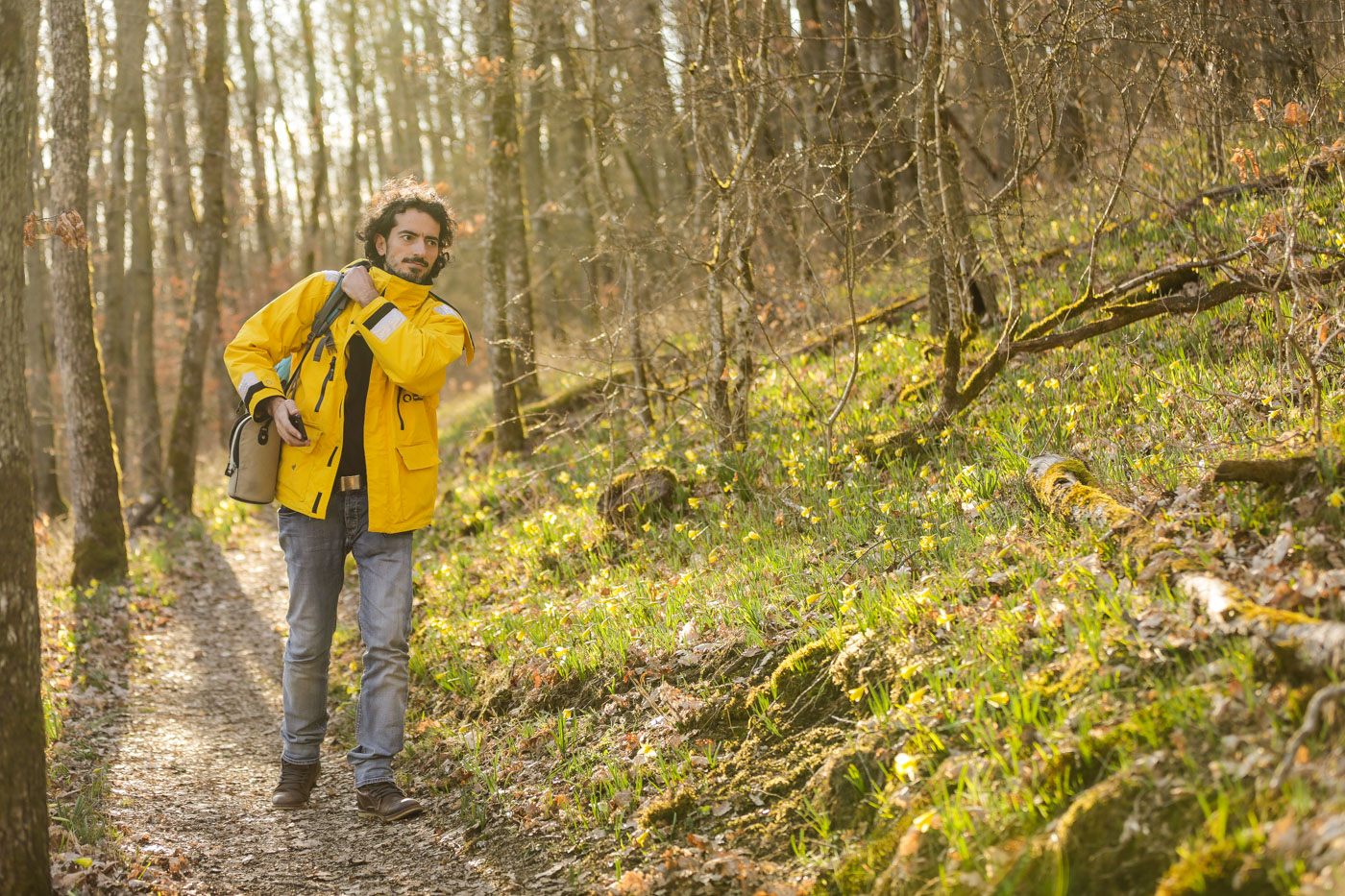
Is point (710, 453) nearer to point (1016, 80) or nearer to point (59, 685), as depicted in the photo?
point (1016, 80)

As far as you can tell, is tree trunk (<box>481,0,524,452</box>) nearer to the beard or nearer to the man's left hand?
the beard

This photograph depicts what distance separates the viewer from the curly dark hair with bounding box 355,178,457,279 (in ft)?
15.0

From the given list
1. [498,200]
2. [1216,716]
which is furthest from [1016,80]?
[498,200]

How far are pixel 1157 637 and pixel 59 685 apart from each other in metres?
6.71

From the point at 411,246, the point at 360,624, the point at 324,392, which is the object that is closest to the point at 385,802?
the point at 360,624

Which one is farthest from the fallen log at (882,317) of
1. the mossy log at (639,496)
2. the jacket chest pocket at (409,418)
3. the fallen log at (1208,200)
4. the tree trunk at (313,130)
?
the tree trunk at (313,130)

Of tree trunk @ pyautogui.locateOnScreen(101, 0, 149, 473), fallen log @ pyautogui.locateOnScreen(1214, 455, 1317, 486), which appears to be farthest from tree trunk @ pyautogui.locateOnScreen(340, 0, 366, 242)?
fallen log @ pyautogui.locateOnScreen(1214, 455, 1317, 486)

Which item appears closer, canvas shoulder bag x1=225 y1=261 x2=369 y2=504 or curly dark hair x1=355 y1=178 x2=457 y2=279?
canvas shoulder bag x1=225 y1=261 x2=369 y2=504

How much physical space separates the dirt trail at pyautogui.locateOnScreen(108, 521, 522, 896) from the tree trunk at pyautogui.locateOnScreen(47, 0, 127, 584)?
80.9 inches

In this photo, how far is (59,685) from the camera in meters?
6.42

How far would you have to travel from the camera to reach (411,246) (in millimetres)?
4488

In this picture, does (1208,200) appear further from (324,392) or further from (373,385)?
(324,392)

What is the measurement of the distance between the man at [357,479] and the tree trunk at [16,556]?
1.05 m

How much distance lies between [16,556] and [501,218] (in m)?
9.03
